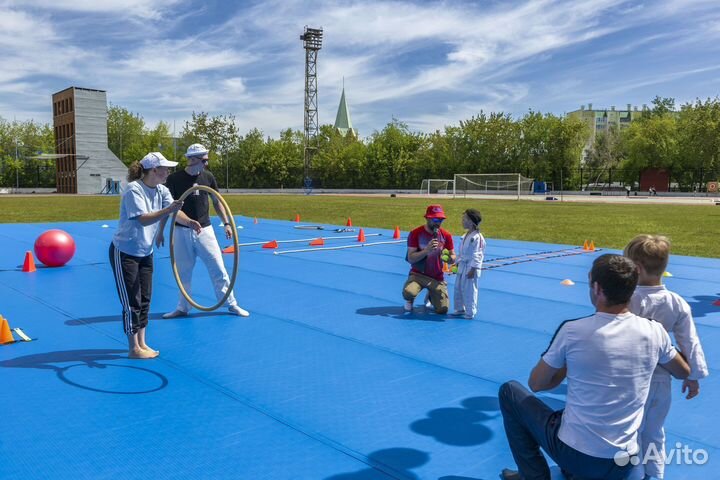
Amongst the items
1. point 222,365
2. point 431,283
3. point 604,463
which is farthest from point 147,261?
point 604,463

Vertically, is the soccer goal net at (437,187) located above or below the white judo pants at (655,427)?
above

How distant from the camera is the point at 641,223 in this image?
24516 millimetres

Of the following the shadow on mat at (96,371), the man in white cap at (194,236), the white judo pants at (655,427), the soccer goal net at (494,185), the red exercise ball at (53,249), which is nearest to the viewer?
the white judo pants at (655,427)

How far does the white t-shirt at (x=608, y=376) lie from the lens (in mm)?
2738

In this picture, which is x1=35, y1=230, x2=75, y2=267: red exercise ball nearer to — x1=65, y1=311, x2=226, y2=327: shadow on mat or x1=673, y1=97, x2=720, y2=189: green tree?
x1=65, y1=311, x2=226, y2=327: shadow on mat

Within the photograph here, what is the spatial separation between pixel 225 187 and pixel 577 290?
79.7m

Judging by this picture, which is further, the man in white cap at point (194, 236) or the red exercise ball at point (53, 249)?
the red exercise ball at point (53, 249)

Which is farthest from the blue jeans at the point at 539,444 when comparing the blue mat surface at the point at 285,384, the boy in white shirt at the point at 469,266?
the boy in white shirt at the point at 469,266

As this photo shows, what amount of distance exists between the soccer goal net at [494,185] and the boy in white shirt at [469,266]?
56.2m

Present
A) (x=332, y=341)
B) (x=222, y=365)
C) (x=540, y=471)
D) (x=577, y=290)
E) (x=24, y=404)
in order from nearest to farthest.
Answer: (x=540, y=471) → (x=24, y=404) → (x=222, y=365) → (x=332, y=341) → (x=577, y=290)

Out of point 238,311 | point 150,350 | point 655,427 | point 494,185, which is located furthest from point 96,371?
point 494,185

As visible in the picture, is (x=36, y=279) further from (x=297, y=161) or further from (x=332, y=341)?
(x=297, y=161)

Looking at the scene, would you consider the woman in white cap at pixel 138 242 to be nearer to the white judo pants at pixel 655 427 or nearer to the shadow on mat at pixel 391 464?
the shadow on mat at pixel 391 464

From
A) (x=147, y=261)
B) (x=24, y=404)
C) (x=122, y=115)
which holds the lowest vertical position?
(x=24, y=404)
